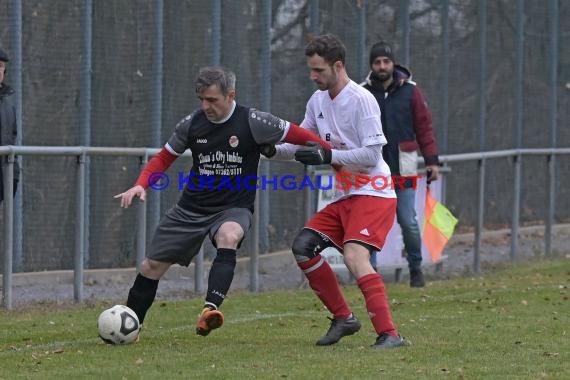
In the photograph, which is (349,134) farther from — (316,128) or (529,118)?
(529,118)

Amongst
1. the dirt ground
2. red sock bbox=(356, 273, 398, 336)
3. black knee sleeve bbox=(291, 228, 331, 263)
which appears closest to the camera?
red sock bbox=(356, 273, 398, 336)

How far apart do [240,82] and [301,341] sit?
19.4 feet

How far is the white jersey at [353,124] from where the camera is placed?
27.9ft

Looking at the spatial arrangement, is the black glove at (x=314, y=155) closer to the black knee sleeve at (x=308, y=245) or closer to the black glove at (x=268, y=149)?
the black glove at (x=268, y=149)

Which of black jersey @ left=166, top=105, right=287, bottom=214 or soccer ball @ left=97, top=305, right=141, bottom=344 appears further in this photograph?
black jersey @ left=166, top=105, right=287, bottom=214

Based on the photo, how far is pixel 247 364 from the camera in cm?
773

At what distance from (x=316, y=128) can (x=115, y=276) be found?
4.25 m

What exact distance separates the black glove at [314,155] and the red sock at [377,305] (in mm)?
743

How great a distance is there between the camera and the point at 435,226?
14289 mm

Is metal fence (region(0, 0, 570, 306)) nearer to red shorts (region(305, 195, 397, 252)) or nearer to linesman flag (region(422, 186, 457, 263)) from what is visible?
linesman flag (region(422, 186, 457, 263))

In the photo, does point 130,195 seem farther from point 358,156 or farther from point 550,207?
point 550,207

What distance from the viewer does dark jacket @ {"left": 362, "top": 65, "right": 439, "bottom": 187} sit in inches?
499

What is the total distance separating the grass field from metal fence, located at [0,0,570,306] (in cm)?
167

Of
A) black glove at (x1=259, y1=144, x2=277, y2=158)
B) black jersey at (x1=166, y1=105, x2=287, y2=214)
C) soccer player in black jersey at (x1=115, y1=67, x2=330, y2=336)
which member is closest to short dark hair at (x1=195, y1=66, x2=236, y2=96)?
soccer player in black jersey at (x1=115, y1=67, x2=330, y2=336)
